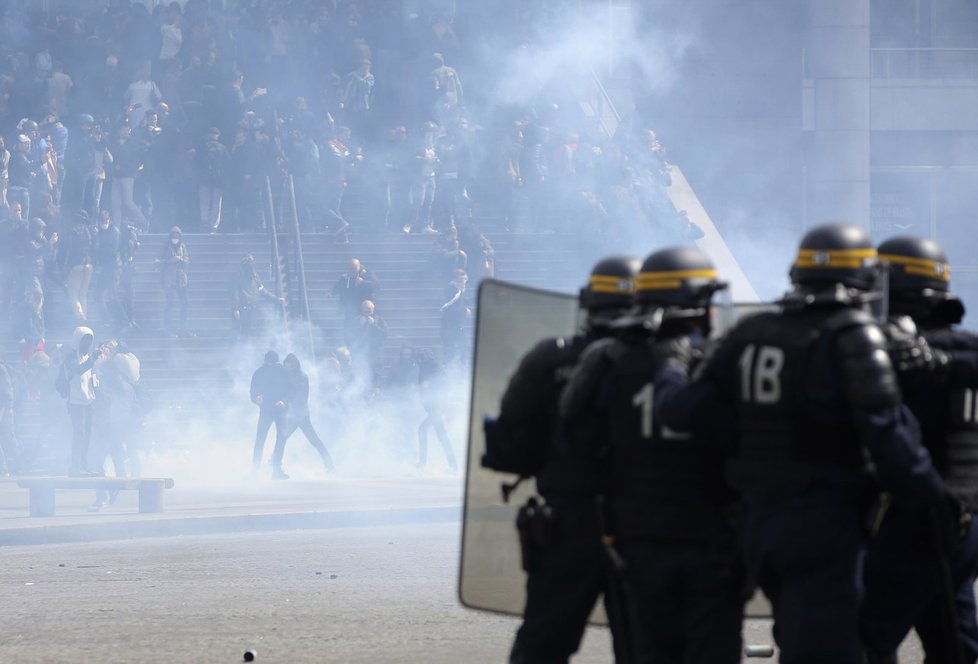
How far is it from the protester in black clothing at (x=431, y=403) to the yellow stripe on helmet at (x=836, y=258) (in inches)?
545

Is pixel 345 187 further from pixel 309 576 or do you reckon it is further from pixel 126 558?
pixel 309 576

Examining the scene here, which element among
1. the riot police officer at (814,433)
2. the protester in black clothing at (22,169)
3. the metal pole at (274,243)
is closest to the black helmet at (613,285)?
the riot police officer at (814,433)

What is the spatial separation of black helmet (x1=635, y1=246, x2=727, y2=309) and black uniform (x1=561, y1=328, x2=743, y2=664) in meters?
0.14

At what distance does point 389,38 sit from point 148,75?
4.41 m

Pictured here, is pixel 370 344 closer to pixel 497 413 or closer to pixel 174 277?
pixel 174 277

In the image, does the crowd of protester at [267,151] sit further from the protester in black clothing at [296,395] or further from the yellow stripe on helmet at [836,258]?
the yellow stripe on helmet at [836,258]

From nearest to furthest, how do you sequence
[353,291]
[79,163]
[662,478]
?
[662,478] < [353,291] < [79,163]

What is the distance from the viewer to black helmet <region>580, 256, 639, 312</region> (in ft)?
17.9

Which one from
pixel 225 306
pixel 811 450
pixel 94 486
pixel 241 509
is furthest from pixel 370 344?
pixel 811 450

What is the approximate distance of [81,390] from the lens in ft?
55.7

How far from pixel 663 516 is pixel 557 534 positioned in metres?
0.41

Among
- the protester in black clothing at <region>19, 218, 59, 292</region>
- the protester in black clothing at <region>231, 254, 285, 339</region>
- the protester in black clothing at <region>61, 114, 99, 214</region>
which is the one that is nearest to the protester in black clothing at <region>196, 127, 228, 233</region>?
the protester in black clothing at <region>61, 114, 99, 214</region>

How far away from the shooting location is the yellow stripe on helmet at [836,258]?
4.90 m

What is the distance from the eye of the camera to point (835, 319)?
4.71 m
